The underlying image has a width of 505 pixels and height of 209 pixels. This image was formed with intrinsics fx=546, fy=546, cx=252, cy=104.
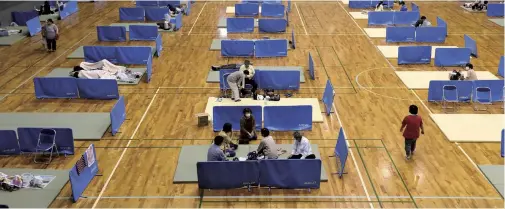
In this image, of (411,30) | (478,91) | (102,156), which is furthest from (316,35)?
(102,156)

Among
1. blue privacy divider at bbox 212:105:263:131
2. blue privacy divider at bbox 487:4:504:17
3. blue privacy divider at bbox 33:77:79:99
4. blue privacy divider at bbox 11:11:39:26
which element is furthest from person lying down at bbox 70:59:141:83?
blue privacy divider at bbox 487:4:504:17

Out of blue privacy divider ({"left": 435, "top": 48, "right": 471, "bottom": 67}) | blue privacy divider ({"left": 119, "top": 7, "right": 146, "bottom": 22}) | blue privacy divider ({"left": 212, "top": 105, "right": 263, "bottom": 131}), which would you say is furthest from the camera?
blue privacy divider ({"left": 119, "top": 7, "right": 146, "bottom": 22})

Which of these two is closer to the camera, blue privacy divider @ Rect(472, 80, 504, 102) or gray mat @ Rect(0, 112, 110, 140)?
gray mat @ Rect(0, 112, 110, 140)

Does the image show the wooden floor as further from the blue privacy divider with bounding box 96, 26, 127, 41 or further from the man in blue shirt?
the man in blue shirt

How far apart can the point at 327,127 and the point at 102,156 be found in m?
5.96

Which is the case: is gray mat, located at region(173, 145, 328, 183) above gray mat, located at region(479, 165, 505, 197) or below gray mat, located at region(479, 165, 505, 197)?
above

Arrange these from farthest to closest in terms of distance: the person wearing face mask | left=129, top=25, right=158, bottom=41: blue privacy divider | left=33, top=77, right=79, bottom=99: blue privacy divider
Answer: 1. left=129, top=25, right=158, bottom=41: blue privacy divider
2. left=33, top=77, right=79, bottom=99: blue privacy divider
3. the person wearing face mask

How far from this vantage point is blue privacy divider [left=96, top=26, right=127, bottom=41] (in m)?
24.6

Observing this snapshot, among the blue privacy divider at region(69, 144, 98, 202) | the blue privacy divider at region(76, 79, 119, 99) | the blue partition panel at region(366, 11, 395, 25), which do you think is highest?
the blue partition panel at region(366, 11, 395, 25)

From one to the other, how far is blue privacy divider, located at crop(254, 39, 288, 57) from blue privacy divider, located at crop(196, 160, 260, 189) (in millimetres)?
11059

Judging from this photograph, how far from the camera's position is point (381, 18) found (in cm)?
2859

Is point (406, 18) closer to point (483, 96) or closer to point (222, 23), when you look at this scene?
point (222, 23)

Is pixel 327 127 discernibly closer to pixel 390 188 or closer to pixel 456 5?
pixel 390 188

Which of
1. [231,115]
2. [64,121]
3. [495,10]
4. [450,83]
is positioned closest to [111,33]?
[64,121]
